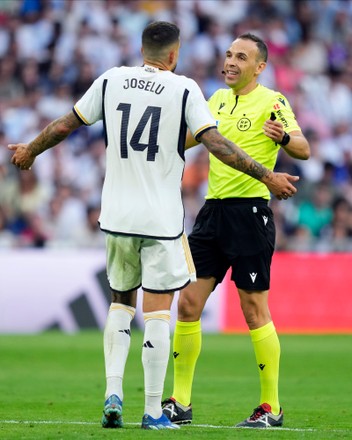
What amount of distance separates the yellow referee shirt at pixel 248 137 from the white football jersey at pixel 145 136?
3.27 feet

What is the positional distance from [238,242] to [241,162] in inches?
42.8

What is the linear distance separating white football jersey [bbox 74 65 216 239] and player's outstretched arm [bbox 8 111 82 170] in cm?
8

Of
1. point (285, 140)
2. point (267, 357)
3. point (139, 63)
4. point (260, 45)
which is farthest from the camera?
point (139, 63)

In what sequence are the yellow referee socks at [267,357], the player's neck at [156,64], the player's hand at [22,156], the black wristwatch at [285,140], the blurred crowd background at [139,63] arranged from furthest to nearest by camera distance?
the blurred crowd background at [139,63], the yellow referee socks at [267,357], the black wristwatch at [285,140], the player's hand at [22,156], the player's neck at [156,64]

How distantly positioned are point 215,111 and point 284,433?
2.39 m

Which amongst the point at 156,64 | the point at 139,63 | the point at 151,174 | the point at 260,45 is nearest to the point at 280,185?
the point at 151,174

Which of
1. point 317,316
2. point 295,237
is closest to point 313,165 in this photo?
point 295,237

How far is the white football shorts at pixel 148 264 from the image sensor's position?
7.12 meters

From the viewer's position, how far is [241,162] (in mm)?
7113

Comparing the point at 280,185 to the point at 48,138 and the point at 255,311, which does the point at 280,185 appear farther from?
the point at 48,138

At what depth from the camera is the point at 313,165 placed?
20.2 meters

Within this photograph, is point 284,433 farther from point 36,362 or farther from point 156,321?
point 36,362

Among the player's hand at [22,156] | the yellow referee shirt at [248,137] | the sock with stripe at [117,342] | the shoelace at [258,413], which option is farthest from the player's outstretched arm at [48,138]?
the shoelace at [258,413]

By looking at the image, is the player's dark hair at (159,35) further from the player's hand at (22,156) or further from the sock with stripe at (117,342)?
the sock with stripe at (117,342)
